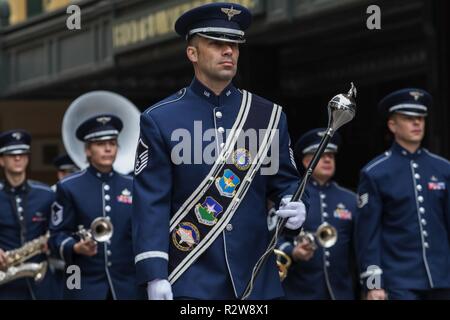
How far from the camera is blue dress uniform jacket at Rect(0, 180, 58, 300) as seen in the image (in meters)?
13.3

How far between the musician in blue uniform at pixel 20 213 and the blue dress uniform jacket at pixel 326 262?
6.91 ft

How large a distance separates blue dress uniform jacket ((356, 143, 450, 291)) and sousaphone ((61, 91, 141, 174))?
3.06 m

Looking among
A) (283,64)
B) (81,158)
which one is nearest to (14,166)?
(81,158)

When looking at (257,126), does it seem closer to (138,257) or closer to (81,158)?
(138,257)

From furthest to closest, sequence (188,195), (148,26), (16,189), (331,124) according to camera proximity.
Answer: (148,26), (16,189), (188,195), (331,124)

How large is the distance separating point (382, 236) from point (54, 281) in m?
3.93

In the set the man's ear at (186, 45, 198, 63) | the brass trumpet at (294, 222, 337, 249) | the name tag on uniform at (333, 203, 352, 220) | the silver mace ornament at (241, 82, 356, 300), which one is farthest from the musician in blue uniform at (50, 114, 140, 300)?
the silver mace ornament at (241, 82, 356, 300)

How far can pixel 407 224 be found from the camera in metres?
11.4

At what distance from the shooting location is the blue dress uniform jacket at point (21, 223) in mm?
13273

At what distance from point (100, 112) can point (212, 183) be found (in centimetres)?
683

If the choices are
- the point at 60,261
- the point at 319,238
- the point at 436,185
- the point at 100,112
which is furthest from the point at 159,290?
the point at 100,112

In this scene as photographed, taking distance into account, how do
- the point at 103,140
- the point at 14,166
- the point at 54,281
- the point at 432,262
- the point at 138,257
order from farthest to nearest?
the point at 54,281
the point at 14,166
the point at 103,140
the point at 432,262
the point at 138,257

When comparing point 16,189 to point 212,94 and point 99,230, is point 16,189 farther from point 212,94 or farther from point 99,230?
point 212,94

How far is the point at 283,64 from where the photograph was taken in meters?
21.8
